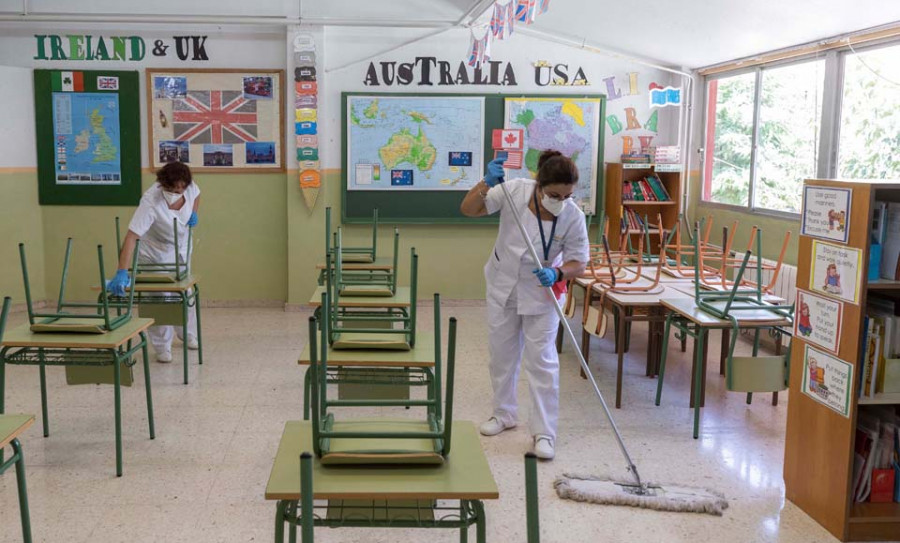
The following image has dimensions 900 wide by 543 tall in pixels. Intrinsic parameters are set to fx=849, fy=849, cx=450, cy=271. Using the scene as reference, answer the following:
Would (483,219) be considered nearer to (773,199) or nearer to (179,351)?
(773,199)

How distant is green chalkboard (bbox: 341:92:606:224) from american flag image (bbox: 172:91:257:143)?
81cm

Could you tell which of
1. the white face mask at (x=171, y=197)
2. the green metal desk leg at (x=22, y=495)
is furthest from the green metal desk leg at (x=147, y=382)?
the white face mask at (x=171, y=197)

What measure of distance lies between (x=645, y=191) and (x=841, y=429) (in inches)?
174

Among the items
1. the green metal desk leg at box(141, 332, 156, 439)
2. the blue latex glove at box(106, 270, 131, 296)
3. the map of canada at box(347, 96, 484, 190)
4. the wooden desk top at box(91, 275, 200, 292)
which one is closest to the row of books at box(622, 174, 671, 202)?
the map of canada at box(347, 96, 484, 190)

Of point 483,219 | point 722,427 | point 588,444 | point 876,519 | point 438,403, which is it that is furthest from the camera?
point 483,219

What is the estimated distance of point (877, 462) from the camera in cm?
309

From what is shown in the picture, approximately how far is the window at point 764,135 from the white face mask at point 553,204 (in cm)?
272

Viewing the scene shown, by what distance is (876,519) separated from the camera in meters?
3.00

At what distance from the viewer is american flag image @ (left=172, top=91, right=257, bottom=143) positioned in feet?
22.9

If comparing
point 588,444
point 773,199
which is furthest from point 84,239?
point 773,199

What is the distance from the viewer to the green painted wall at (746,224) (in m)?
5.74

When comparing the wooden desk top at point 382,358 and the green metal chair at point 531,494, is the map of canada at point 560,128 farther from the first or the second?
the green metal chair at point 531,494

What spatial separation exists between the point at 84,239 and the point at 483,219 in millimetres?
3367

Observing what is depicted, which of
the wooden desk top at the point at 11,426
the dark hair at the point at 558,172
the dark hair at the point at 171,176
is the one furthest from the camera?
the dark hair at the point at 171,176
